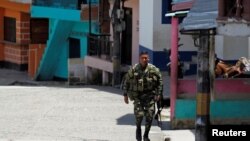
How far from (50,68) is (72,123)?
47.0ft

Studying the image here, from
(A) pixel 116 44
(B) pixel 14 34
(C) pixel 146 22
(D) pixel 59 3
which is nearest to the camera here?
(C) pixel 146 22

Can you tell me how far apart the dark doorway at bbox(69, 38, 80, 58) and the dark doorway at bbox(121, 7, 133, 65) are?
15.4 feet

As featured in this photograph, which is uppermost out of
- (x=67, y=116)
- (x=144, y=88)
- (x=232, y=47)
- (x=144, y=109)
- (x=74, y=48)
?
(x=232, y=47)

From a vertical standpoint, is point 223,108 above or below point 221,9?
below

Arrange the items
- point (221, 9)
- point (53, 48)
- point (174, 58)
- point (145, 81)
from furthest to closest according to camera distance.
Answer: point (53, 48), point (174, 58), point (145, 81), point (221, 9)

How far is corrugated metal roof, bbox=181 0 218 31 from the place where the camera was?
913 centimetres

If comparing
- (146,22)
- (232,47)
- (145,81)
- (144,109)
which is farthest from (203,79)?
(146,22)

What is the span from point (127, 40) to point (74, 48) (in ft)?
17.3

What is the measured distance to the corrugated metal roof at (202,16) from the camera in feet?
30.0

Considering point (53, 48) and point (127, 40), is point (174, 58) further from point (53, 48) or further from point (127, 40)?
point (53, 48)

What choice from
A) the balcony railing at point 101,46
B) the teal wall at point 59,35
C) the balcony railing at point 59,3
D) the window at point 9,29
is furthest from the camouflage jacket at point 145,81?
the window at point 9,29

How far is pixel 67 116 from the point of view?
14.4 m

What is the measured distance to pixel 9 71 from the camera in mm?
30594

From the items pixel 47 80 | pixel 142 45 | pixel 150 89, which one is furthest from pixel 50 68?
pixel 150 89
